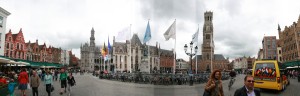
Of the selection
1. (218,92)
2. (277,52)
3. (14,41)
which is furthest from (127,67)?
(218,92)

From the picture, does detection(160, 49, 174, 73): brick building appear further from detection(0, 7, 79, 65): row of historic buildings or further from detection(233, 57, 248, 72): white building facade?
detection(233, 57, 248, 72): white building facade

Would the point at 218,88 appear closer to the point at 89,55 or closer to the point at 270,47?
the point at 270,47

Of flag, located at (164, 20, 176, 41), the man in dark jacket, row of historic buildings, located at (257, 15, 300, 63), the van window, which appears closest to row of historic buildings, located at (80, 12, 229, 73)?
row of historic buildings, located at (257, 15, 300, 63)

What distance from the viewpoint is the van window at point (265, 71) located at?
18750mm

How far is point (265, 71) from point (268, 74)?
306mm

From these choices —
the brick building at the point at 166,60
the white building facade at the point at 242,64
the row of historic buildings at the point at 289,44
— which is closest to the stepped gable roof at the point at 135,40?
the brick building at the point at 166,60

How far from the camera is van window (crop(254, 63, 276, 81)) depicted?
18.8m

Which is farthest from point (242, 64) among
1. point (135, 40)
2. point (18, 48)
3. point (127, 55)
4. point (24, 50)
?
point (18, 48)

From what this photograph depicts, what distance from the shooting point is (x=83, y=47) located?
13075 cm

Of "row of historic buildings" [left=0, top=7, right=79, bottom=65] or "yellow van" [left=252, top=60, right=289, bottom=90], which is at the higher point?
"row of historic buildings" [left=0, top=7, right=79, bottom=65]

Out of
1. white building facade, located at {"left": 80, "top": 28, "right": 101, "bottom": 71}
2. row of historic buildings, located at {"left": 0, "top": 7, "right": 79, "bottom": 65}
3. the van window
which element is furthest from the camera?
white building facade, located at {"left": 80, "top": 28, "right": 101, "bottom": 71}

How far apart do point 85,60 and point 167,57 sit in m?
43.2

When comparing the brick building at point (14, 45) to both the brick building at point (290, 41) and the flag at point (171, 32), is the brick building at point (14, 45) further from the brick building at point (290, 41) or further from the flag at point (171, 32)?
the brick building at point (290, 41)

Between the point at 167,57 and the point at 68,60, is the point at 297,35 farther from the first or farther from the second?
the point at 68,60
